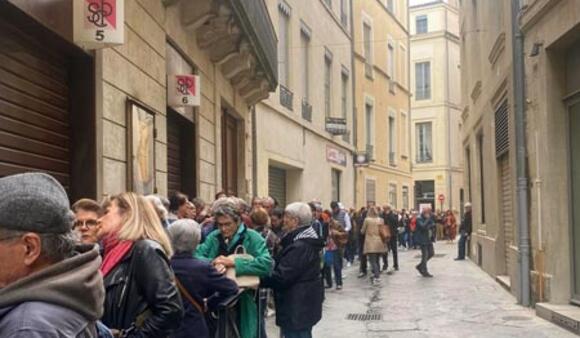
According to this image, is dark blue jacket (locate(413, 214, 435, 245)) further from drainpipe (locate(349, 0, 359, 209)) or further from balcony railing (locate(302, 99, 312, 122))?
drainpipe (locate(349, 0, 359, 209))

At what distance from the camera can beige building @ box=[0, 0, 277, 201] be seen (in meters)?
5.44

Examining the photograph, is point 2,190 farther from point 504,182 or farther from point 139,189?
point 504,182

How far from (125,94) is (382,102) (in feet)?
88.7

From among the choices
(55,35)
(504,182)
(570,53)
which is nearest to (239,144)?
(504,182)

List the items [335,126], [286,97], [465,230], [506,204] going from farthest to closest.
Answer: [335,126]
[465,230]
[286,97]
[506,204]

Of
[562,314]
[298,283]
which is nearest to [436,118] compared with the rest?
[562,314]

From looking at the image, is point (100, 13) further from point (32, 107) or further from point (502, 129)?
point (502, 129)

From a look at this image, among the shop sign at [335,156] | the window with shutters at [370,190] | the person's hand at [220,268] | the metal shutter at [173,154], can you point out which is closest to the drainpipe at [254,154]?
the metal shutter at [173,154]

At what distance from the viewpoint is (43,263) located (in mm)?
1883

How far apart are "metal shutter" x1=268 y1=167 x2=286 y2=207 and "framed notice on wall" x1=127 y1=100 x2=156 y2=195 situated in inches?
438

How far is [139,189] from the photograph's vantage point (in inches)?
293

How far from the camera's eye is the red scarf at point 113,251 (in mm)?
3547

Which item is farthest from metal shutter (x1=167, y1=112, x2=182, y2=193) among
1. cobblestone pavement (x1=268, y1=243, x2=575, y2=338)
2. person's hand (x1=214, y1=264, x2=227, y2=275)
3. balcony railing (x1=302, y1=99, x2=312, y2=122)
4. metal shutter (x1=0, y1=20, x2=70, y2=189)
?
balcony railing (x1=302, y1=99, x2=312, y2=122)

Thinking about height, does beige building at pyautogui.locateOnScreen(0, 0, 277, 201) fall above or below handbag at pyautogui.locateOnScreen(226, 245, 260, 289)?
above
